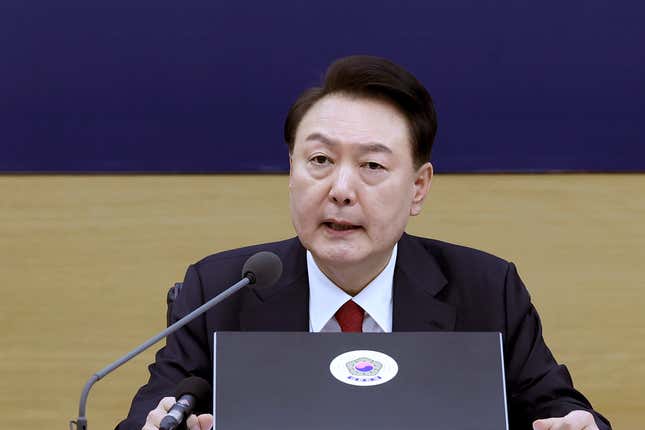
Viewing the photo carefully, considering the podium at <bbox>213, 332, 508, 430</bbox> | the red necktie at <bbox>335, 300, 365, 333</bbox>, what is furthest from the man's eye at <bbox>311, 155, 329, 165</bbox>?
the podium at <bbox>213, 332, 508, 430</bbox>

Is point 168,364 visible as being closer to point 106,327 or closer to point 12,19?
point 106,327

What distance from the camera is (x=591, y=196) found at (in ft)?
10.5

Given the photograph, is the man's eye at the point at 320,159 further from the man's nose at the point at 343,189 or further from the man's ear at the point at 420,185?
the man's ear at the point at 420,185

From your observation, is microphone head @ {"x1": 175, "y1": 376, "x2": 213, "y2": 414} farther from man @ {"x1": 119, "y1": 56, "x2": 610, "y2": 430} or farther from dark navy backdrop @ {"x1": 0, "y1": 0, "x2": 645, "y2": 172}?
dark navy backdrop @ {"x1": 0, "y1": 0, "x2": 645, "y2": 172}

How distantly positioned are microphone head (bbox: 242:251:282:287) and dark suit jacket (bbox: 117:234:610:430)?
324 mm

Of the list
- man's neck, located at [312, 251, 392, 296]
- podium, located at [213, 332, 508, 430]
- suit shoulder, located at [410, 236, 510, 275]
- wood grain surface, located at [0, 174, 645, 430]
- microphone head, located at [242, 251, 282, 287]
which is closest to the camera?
podium, located at [213, 332, 508, 430]

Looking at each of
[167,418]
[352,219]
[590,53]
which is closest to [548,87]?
[590,53]

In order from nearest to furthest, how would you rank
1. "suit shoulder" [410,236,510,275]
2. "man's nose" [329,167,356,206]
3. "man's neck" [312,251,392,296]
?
1. "man's nose" [329,167,356,206]
2. "man's neck" [312,251,392,296]
3. "suit shoulder" [410,236,510,275]

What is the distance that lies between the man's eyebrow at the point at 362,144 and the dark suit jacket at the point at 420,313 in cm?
26

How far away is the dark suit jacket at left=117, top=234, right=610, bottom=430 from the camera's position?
1931 mm

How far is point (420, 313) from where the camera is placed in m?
1.96

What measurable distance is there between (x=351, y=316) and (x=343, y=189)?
25 centimetres

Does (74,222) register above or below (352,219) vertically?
above

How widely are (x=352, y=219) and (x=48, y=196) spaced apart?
1.62 m
